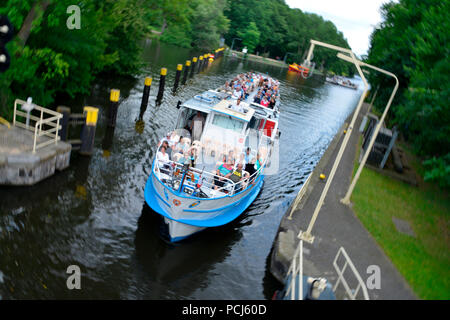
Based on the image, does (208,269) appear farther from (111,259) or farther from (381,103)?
(381,103)

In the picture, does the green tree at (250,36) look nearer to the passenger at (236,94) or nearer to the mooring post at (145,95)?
the passenger at (236,94)

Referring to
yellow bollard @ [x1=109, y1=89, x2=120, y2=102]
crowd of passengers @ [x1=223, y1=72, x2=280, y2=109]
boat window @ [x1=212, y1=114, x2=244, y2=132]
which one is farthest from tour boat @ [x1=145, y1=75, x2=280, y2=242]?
yellow bollard @ [x1=109, y1=89, x2=120, y2=102]

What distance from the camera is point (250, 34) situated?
93.1 meters

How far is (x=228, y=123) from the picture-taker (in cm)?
1639

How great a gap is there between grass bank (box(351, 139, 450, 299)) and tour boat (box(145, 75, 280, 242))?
488cm

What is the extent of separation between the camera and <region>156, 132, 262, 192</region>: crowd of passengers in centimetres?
1347

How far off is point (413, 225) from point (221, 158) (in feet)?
26.7

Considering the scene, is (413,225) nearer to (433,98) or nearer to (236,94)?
(433,98)

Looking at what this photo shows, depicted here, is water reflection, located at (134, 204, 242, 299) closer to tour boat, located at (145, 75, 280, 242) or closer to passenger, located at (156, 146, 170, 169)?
tour boat, located at (145, 75, 280, 242)

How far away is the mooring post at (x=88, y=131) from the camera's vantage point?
1527 centimetres

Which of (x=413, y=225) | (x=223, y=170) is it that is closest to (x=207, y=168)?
(x=223, y=170)

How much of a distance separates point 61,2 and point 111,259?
1210 centimetres

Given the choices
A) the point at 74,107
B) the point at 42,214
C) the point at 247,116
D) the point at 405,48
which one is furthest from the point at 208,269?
the point at 405,48
